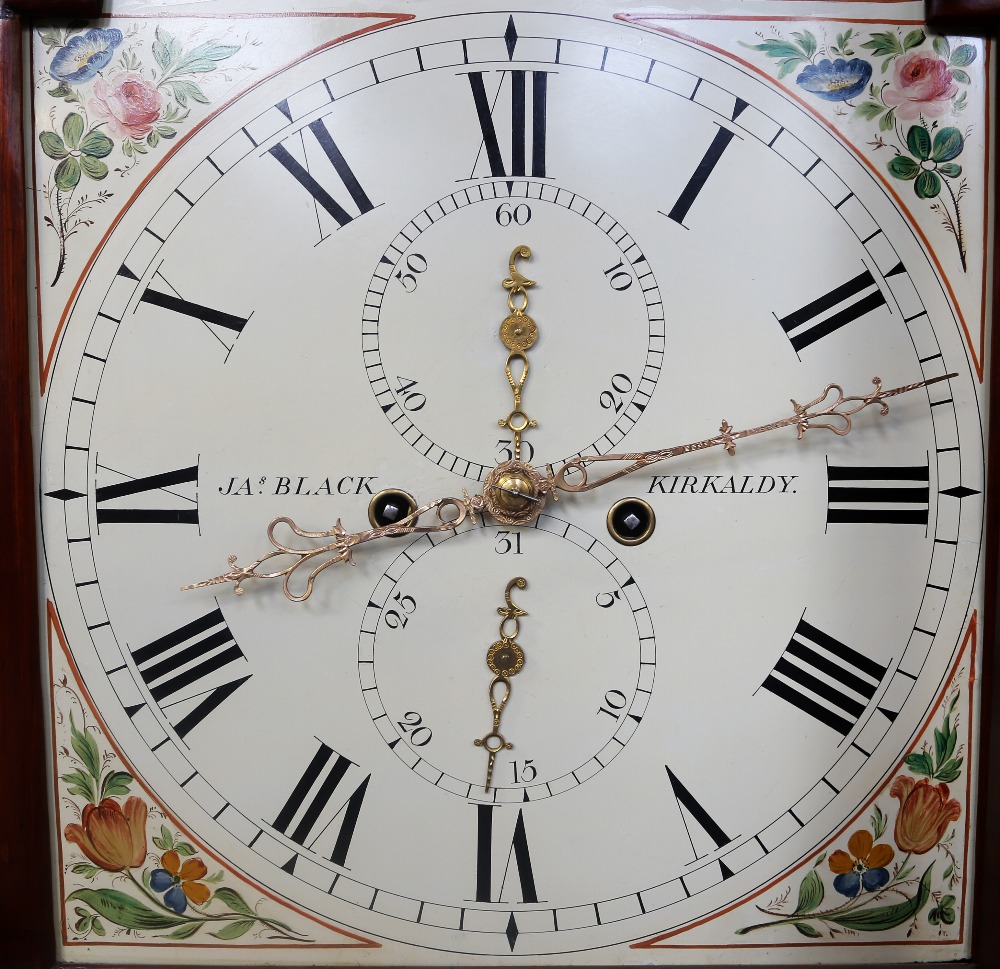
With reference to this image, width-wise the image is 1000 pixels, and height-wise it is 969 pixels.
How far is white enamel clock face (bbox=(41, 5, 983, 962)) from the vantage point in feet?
3.92

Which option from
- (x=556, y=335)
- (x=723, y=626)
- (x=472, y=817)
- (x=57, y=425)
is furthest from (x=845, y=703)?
(x=57, y=425)

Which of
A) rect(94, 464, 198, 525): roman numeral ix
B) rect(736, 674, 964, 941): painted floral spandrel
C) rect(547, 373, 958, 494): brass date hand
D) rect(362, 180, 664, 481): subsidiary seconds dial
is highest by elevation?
rect(362, 180, 664, 481): subsidiary seconds dial

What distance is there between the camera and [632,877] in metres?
1.24

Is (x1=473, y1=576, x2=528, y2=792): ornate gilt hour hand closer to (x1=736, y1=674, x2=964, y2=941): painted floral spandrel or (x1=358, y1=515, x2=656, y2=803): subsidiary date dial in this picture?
(x1=358, y1=515, x2=656, y2=803): subsidiary date dial

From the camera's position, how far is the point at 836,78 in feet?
3.90

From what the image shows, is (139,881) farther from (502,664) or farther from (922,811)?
(922,811)

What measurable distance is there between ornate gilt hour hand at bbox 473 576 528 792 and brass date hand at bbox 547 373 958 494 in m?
0.16

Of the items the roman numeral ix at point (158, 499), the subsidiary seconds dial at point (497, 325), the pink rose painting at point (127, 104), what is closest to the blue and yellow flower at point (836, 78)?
the subsidiary seconds dial at point (497, 325)

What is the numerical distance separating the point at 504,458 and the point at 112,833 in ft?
2.37

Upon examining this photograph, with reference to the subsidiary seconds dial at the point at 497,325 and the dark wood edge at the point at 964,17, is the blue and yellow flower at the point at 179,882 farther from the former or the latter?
the dark wood edge at the point at 964,17

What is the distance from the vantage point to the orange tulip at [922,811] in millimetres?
1240

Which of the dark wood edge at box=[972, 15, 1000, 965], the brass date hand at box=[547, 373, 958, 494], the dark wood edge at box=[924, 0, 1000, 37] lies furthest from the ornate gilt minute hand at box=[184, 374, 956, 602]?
the dark wood edge at box=[924, 0, 1000, 37]

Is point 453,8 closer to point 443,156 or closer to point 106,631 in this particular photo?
point 443,156

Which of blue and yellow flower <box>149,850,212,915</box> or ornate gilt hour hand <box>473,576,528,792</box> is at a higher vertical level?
ornate gilt hour hand <box>473,576,528,792</box>
